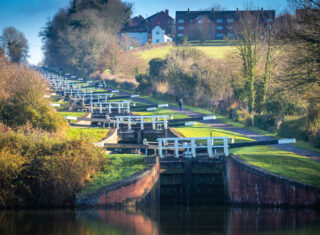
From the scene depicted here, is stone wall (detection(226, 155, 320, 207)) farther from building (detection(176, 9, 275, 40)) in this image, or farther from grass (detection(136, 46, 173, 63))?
building (detection(176, 9, 275, 40))

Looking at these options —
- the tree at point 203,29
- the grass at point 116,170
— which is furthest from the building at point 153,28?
the grass at point 116,170

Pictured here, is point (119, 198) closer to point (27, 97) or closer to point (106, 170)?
point (106, 170)

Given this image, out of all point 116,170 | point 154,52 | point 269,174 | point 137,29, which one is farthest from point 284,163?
point 137,29

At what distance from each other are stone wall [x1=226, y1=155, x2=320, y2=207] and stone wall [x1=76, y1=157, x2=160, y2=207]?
3.65 m

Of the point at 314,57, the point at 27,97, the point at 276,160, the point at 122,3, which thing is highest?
the point at 122,3

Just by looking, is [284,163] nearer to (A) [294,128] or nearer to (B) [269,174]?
(B) [269,174]

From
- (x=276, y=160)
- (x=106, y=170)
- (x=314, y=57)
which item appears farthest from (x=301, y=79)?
(x=106, y=170)

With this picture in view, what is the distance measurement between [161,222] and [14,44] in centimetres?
8960

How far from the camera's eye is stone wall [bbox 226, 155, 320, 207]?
1961cm

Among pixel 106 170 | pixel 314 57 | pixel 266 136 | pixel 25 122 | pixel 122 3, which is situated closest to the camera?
pixel 106 170

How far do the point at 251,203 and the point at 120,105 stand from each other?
30.0 m

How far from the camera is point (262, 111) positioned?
1578 inches

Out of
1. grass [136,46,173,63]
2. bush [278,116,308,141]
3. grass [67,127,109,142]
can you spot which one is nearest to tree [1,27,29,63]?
grass [136,46,173,63]

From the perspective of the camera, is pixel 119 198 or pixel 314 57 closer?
pixel 119 198
